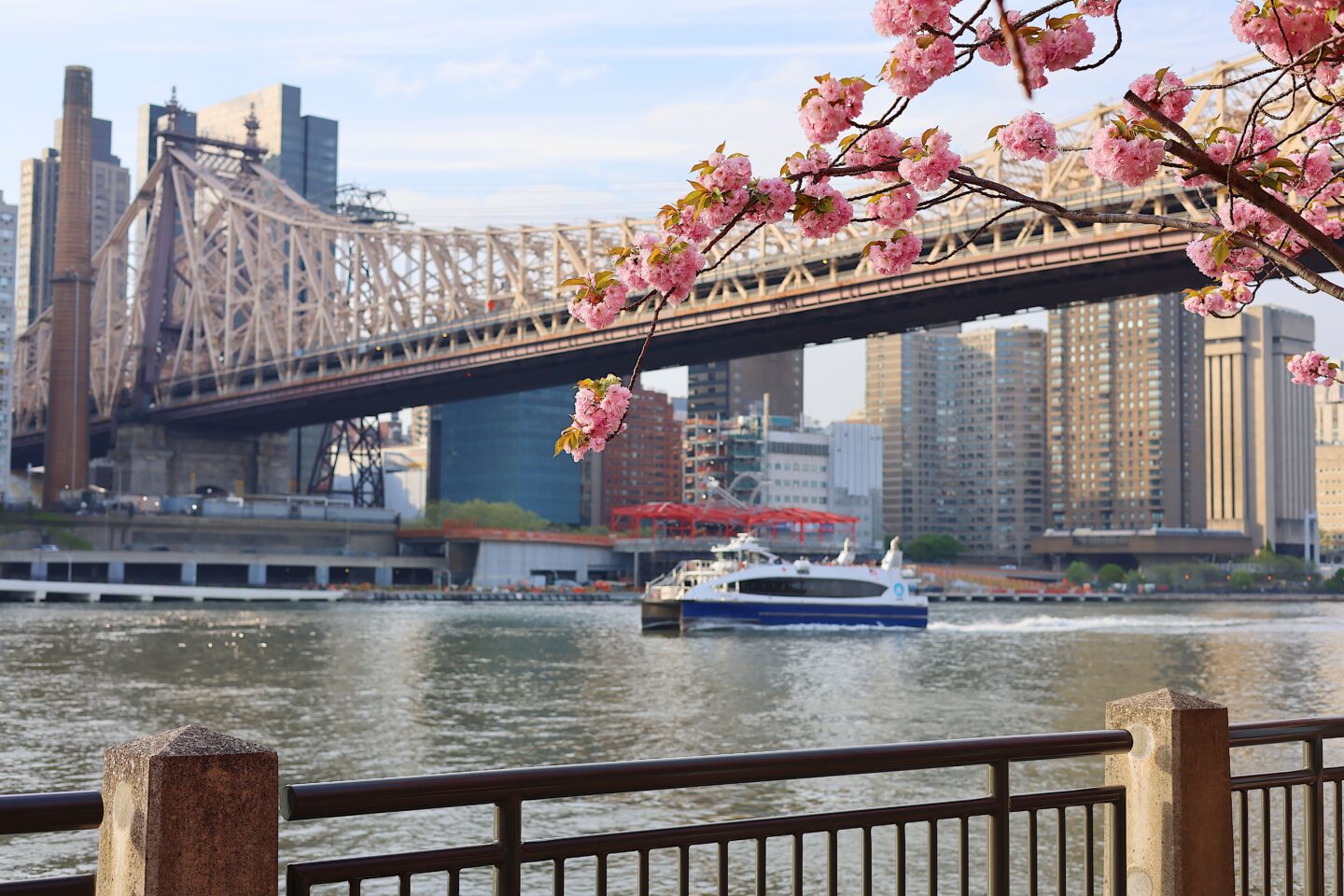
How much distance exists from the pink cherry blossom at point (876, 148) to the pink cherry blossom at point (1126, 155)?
89 centimetres

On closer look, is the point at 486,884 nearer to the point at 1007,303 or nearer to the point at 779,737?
the point at 779,737

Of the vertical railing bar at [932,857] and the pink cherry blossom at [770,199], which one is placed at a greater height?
the pink cherry blossom at [770,199]

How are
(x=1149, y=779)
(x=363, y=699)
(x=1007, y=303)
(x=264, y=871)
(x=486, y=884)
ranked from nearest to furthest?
(x=264, y=871)
(x=1149, y=779)
(x=486, y=884)
(x=363, y=699)
(x=1007, y=303)

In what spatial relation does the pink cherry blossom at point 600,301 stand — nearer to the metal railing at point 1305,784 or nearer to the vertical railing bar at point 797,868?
the vertical railing bar at point 797,868

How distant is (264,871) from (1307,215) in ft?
26.0

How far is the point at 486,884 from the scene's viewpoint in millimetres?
18719

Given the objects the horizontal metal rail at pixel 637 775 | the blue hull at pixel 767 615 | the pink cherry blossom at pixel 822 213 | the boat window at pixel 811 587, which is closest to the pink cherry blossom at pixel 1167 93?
the pink cherry blossom at pixel 822 213

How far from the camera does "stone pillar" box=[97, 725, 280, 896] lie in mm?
4434

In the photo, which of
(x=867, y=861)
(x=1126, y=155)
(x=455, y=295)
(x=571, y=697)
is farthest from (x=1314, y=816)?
(x=455, y=295)

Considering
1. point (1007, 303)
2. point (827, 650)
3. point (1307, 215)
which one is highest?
point (1007, 303)

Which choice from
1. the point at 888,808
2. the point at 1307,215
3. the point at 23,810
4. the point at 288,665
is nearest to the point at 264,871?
the point at 23,810

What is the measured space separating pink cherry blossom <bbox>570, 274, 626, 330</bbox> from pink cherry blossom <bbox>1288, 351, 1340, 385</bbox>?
→ 227 inches

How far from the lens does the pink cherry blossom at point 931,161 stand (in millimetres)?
7227

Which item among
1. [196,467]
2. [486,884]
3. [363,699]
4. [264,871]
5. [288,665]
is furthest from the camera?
[196,467]
